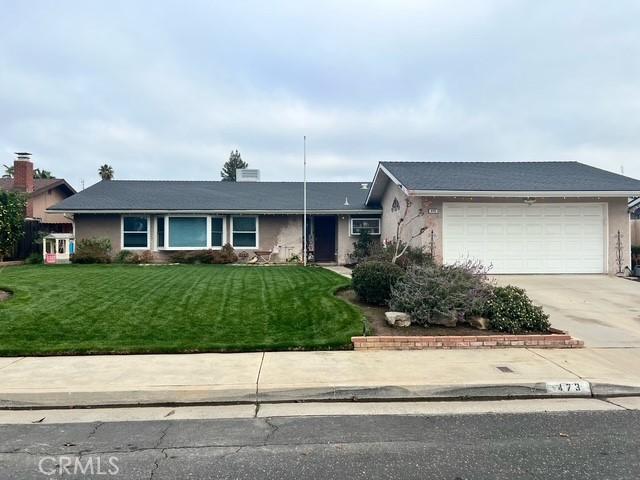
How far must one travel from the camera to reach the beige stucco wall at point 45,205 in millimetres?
25297

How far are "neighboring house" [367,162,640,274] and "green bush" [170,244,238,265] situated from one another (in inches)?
315

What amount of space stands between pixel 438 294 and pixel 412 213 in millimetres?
6937

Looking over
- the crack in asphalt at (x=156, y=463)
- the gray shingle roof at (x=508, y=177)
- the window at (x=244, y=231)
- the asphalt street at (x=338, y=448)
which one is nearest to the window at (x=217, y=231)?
the window at (x=244, y=231)

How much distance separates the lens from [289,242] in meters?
20.1

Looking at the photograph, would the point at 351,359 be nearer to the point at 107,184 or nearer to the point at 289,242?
the point at 289,242

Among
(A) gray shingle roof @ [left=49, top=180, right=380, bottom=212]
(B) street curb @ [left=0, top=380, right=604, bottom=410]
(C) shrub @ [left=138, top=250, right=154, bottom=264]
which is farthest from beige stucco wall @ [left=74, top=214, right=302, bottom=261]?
(B) street curb @ [left=0, top=380, right=604, bottom=410]

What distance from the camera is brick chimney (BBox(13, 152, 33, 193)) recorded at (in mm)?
24191

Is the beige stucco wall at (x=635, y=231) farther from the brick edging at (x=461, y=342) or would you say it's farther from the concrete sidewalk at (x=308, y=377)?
the brick edging at (x=461, y=342)

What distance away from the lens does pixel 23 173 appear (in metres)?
24.3

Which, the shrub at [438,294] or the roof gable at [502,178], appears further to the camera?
the roof gable at [502,178]

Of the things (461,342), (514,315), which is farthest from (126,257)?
(514,315)

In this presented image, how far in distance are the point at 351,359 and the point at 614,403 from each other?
3.37m

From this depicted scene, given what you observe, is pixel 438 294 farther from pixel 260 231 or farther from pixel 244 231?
pixel 244 231

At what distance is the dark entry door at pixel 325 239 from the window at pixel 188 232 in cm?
495
